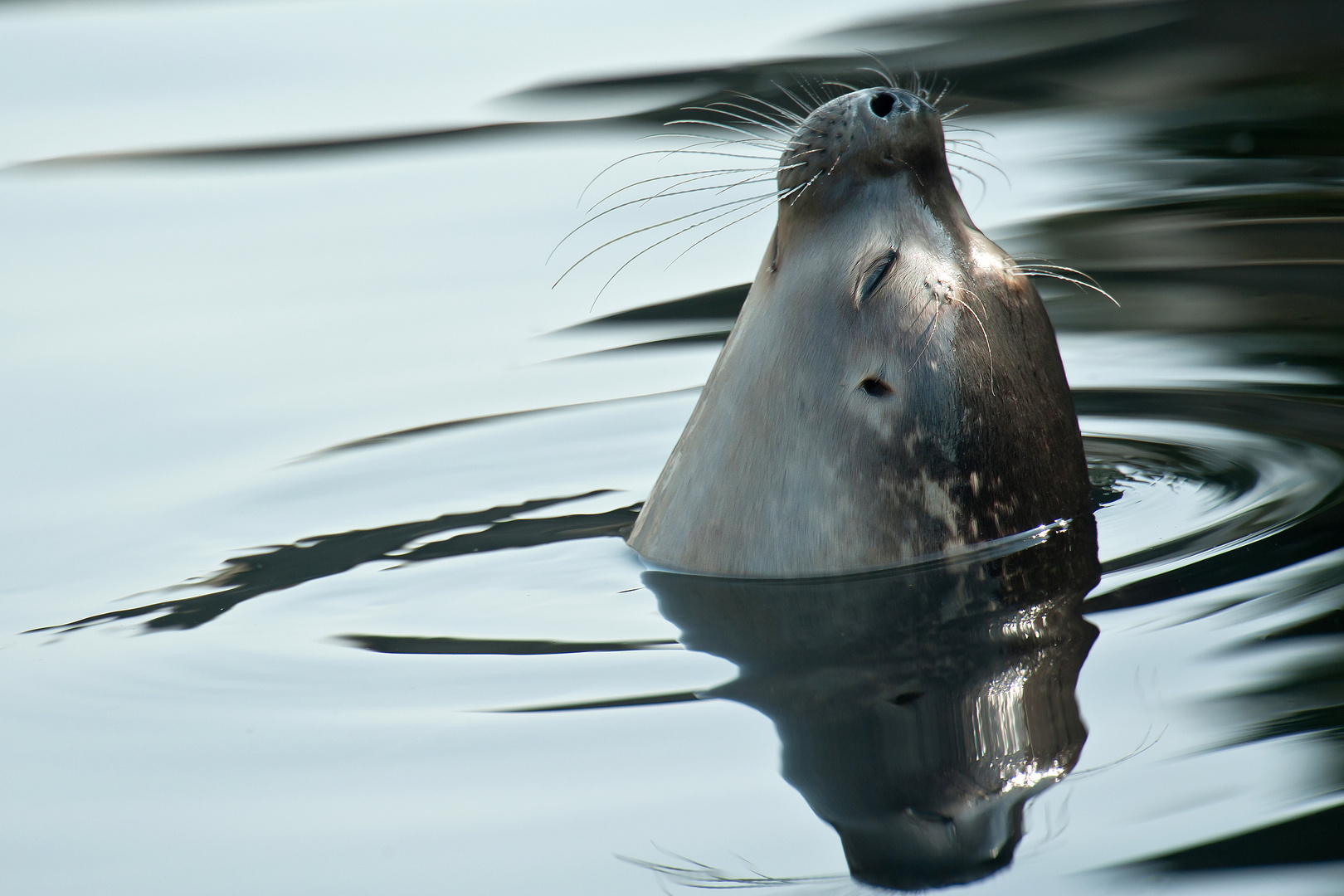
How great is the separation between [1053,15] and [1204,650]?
7.93m

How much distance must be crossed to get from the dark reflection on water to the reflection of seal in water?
0.10 metres

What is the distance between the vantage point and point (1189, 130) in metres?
8.36

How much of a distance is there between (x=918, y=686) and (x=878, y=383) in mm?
762

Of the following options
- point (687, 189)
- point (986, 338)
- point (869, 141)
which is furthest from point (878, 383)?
point (687, 189)

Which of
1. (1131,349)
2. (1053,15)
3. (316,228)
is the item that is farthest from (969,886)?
(1053,15)

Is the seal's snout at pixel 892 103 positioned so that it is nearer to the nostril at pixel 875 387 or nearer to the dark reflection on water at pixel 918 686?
the nostril at pixel 875 387

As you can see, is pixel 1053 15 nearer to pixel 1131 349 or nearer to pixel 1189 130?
pixel 1189 130

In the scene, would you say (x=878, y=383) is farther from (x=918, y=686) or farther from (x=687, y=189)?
(x=687, y=189)

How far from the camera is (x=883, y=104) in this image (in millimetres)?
3646

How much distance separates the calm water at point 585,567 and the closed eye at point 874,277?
0.60 metres

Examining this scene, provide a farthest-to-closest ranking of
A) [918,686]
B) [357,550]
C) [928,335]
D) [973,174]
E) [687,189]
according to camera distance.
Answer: [687,189] < [973,174] < [357,550] < [928,335] < [918,686]

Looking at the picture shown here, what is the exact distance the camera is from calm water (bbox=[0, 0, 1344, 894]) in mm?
2607

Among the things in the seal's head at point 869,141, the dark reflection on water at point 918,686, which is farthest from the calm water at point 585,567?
the seal's head at point 869,141

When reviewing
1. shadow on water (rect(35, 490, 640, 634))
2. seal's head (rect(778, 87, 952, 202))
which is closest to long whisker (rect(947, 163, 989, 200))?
seal's head (rect(778, 87, 952, 202))
